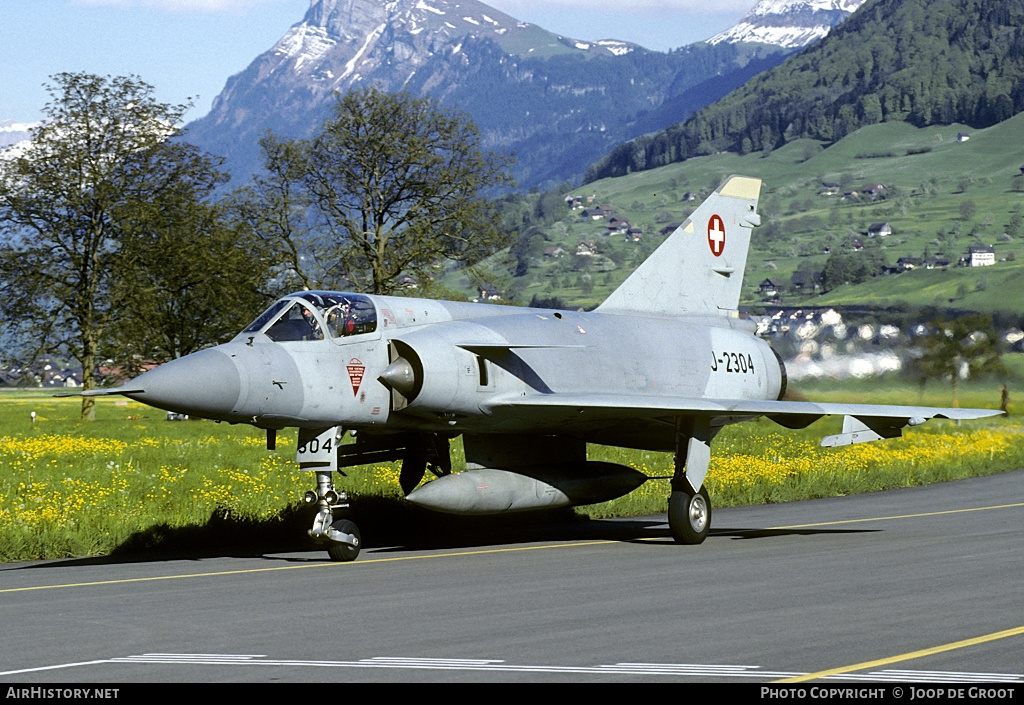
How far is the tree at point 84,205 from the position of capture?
5600 centimetres

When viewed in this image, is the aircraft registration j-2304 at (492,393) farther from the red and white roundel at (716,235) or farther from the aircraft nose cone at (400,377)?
the red and white roundel at (716,235)

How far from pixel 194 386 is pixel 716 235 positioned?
438 inches

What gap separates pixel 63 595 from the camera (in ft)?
37.2

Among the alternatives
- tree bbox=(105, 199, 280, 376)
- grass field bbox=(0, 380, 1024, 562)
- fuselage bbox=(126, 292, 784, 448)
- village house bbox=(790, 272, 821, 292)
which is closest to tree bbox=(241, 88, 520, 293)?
tree bbox=(105, 199, 280, 376)

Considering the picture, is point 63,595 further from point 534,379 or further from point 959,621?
point 959,621

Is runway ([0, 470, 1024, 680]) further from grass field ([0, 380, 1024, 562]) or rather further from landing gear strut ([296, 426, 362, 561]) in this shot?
grass field ([0, 380, 1024, 562])

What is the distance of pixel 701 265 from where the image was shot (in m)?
20.6

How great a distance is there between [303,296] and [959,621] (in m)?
8.40

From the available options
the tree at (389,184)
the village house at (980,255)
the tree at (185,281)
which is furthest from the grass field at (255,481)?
the village house at (980,255)

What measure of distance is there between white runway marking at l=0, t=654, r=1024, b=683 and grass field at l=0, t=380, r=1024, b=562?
26.2 ft

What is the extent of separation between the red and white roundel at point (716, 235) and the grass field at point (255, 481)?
4798 mm

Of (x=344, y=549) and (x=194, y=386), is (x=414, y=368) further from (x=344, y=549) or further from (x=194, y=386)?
(x=194, y=386)


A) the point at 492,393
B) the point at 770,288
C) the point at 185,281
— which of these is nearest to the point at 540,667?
the point at 492,393
